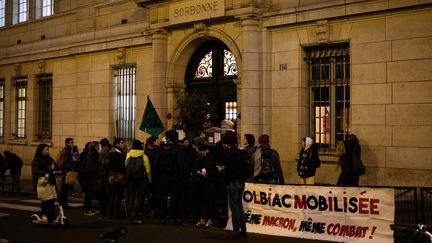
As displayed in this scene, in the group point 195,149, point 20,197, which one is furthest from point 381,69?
point 20,197

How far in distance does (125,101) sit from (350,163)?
1051 centimetres

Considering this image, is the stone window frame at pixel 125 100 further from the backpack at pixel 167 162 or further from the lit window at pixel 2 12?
the lit window at pixel 2 12

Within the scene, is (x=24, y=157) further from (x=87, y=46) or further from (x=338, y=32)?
(x=338, y=32)

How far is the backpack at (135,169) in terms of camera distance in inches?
512

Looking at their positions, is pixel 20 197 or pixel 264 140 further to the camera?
pixel 20 197

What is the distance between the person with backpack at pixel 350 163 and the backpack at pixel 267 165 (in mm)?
2048

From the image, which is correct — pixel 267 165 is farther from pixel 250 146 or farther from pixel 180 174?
pixel 180 174

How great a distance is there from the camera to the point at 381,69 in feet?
47.2

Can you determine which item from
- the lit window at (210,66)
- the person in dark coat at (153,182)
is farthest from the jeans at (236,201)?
the lit window at (210,66)

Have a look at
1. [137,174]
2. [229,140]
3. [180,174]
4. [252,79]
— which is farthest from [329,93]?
[137,174]

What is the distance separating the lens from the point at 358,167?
13.3 metres

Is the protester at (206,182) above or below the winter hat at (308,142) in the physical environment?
below

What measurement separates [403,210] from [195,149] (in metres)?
4.77

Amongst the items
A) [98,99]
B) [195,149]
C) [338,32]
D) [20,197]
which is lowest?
[20,197]
